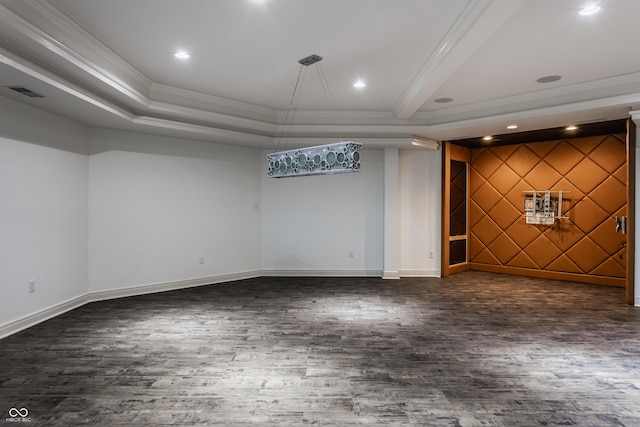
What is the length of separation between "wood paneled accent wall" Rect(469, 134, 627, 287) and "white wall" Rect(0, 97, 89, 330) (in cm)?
683

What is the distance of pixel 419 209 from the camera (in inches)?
266

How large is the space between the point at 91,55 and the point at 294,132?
121 inches

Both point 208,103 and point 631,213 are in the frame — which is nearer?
point 631,213

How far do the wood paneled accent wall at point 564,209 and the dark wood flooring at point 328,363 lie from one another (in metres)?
1.37

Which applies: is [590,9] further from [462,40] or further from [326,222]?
[326,222]

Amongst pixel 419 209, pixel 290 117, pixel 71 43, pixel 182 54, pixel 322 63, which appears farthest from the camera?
pixel 419 209

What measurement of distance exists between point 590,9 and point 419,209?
4208mm

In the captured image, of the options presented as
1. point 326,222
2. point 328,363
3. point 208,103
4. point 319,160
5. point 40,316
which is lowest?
point 328,363

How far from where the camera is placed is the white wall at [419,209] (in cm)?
674

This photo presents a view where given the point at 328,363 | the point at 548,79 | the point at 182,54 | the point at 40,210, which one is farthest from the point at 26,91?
the point at 548,79

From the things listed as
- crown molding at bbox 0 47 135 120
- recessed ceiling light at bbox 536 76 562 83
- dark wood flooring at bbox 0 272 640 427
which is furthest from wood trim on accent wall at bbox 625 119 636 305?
crown molding at bbox 0 47 135 120

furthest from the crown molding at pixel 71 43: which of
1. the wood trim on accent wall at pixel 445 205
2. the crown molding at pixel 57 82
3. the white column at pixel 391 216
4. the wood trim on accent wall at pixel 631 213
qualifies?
the wood trim on accent wall at pixel 631 213

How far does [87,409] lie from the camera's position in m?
2.31

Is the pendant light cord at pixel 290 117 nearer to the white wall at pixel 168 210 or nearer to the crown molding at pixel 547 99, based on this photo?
the white wall at pixel 168 210
